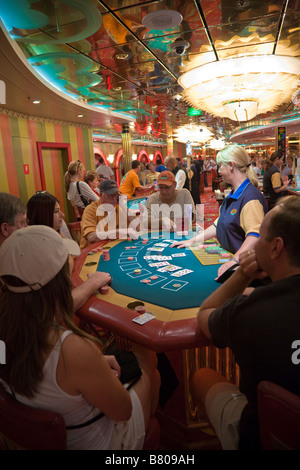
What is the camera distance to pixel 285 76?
4.48 meters

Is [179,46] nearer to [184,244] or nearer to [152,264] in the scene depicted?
[184,244]

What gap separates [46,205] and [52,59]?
2618mm

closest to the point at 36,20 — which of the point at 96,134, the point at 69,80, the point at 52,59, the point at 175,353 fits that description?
the point at 52,59

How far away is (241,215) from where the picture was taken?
2271 mm

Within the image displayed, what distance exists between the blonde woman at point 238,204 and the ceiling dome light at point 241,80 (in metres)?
2.66

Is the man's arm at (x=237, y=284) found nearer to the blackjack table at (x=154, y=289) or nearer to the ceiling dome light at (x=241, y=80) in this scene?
the blackjack table at (x=154, y=289)

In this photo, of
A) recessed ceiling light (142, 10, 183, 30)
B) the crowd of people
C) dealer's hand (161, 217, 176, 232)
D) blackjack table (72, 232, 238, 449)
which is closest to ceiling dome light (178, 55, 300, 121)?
recessed ceiling light (142, 10, 183, 30)

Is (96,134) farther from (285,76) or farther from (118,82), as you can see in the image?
(285,76)

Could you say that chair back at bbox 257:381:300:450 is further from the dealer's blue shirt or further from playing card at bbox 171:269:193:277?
the dealer's blue shirt

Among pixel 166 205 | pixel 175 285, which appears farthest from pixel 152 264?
pixel 166 205

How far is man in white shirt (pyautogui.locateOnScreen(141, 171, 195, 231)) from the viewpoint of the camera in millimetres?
3516

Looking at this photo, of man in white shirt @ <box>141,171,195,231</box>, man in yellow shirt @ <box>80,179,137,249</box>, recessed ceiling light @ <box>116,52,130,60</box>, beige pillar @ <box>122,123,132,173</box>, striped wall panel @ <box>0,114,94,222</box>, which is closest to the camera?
man in yellow shirt @ <box>80,179,137,249</box>

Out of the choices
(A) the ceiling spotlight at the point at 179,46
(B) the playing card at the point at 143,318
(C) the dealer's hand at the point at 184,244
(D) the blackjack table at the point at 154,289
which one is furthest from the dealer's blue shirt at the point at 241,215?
(A) the ceiling spotlight at the point at 179,46

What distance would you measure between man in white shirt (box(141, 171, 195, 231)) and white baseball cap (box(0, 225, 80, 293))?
7.93 feet
